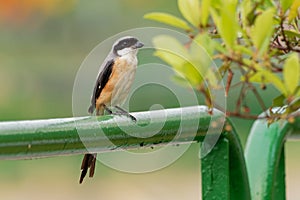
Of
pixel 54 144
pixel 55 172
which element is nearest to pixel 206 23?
pixel 54 144

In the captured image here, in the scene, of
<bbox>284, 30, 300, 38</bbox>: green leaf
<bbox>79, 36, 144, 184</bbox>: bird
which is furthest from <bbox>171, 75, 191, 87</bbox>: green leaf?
<bbox>79, 36, 144, 184</bbox>: bird

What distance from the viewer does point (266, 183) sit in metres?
1.90

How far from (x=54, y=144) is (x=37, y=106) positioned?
9.43 meters

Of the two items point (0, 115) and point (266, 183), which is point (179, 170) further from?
point (266, 183)

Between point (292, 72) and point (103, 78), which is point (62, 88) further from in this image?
point (292, 72)

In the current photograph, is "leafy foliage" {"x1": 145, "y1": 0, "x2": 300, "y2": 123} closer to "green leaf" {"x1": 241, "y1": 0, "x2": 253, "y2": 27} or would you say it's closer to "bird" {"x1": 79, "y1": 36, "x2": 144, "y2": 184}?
"green leaf" {"x1": 241, "y1": 0, "x2": 253, "y2": 27}

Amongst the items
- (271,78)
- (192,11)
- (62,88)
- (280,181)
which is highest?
(62,88)

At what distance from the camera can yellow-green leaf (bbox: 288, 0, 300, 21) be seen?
1.41 m

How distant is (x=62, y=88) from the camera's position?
1155 centimetres

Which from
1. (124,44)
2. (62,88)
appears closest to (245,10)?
(124,44)

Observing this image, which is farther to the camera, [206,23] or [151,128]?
[151,128]

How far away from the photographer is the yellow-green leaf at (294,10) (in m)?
1.41

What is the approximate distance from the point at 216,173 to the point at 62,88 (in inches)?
389

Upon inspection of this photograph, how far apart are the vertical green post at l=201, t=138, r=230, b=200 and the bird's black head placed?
645 millimetres
